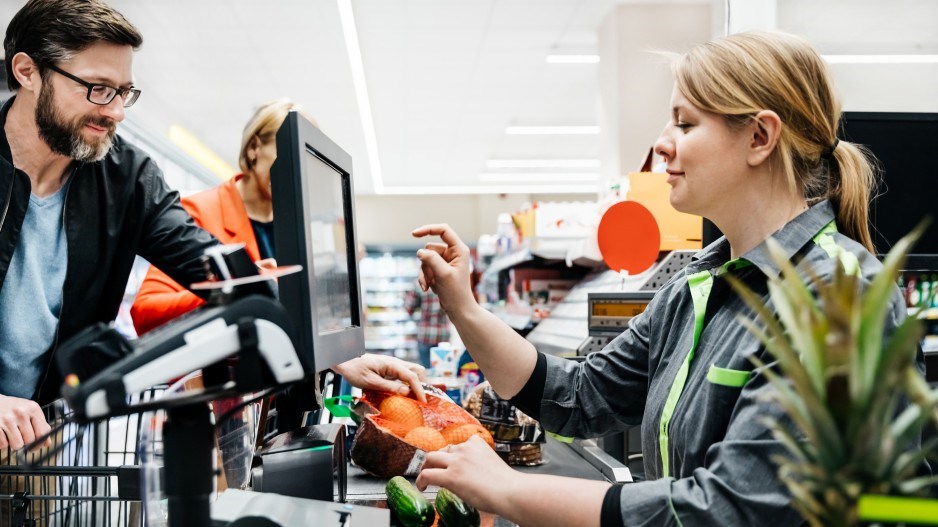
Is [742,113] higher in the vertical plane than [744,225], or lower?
higher

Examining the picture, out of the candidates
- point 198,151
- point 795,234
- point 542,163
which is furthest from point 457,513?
point 542,163

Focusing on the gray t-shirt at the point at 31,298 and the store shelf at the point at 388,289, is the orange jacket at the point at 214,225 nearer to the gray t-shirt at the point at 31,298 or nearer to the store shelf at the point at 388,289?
the gray t-shirt at the point at 31,298

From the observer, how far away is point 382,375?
5.52 ft

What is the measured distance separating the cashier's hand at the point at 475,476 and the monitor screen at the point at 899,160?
5.45 ft

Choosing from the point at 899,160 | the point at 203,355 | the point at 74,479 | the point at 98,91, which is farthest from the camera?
the point at 899,160

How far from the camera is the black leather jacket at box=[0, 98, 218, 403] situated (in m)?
1.64

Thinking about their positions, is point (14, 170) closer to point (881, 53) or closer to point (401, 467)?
point (401, 467)

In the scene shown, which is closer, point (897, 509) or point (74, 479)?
point (897, 509)

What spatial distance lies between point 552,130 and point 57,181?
7.91 meters

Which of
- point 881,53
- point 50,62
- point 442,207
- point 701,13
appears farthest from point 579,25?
point 442,207

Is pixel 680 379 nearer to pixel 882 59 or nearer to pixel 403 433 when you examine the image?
pixel 403 433

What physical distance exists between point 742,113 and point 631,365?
0.57 meters

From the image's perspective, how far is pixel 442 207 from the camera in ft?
49.1

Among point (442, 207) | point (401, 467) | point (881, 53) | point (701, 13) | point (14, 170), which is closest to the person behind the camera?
point (401, 467)
